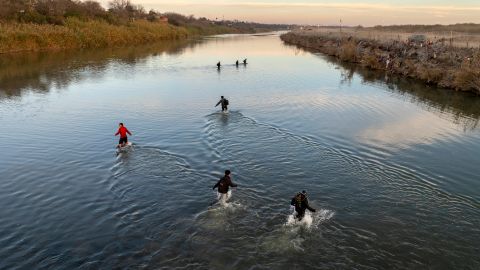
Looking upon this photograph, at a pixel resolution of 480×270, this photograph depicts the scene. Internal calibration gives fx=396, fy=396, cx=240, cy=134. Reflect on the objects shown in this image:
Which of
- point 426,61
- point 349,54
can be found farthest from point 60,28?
A: point 426,61

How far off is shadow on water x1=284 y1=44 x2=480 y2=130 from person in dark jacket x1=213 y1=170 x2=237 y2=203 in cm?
2253

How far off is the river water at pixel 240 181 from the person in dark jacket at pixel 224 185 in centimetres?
45

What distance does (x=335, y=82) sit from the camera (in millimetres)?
52000

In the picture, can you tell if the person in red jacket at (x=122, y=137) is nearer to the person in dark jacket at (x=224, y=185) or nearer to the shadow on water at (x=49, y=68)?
the person in dark jacket at (x=224, y=185)

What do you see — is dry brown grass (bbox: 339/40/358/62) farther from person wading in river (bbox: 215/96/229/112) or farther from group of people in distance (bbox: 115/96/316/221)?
group of people in distance (bbox: 115/96/316/221)

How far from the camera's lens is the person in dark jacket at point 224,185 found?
16.5 m

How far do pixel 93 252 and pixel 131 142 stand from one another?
12687mm

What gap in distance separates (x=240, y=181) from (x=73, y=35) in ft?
272

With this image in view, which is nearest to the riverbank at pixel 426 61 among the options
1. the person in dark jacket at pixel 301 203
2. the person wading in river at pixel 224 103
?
the person wading in river at pixel 224 103

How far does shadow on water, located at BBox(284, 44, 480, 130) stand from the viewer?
34.5 m

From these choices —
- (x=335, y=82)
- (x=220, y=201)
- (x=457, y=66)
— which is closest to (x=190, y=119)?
(x=220, y=201)

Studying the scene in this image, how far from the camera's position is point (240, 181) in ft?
64.5

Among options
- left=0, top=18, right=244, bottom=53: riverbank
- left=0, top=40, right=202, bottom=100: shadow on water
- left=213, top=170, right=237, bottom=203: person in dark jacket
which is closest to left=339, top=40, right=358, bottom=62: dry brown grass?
left=0, top=40, right=202, bottom=100: shadow on water

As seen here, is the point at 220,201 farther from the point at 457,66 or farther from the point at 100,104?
the point at 457,66
